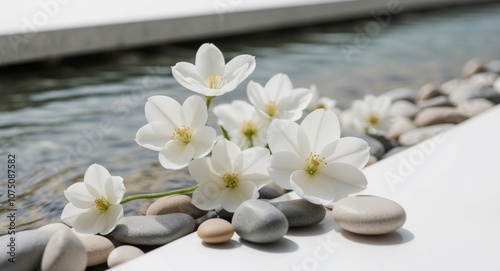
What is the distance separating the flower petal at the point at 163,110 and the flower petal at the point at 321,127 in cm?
29

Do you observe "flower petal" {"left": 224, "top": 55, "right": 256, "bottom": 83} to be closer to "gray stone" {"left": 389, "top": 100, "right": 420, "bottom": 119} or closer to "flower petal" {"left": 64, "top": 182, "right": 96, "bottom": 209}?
"flower petal" {"left": 64, "top": 182, "right": 96, "bottom": 209}

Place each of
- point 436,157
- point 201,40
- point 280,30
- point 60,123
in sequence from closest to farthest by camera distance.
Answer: point 436,157 < point 60,123 < point 201,40 < point 280,30

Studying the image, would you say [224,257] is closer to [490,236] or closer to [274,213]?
[274,213]

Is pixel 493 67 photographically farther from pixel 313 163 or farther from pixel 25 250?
pixel 25 250

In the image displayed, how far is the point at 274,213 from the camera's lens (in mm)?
1313

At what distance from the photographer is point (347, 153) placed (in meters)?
1.42

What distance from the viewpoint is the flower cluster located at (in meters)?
1.40

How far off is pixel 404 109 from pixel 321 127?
149 cm

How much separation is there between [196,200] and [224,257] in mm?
195

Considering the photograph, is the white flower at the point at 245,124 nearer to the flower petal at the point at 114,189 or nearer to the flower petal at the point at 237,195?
the flower petal at the point at 237,195

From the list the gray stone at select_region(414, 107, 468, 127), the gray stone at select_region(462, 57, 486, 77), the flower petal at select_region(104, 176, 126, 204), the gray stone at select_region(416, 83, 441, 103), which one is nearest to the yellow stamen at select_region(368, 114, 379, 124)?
the gray stone at select_region(414, 107, 468, 127)

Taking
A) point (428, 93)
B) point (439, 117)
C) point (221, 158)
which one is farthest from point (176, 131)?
point (428, 93)

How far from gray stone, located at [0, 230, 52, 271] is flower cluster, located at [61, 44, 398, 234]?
0.42 feet

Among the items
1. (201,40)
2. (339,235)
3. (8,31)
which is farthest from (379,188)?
(201,40)
